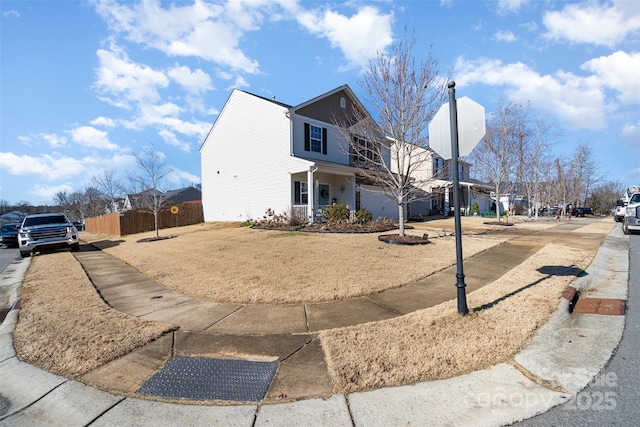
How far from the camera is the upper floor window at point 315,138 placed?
1769 cm

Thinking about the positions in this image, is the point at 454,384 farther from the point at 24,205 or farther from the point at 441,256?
the point at 24,205

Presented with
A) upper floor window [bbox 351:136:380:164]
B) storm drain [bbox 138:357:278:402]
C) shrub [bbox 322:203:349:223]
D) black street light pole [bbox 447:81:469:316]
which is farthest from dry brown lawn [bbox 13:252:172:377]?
shrub [bbox 322:203:349:223]

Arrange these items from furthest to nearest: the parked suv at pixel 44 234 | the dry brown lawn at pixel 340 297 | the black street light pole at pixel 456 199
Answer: the parked suv at pixel 44 234 < the black street light pole at pixel 456 199 < the dry brown lawn at pixel 340 297

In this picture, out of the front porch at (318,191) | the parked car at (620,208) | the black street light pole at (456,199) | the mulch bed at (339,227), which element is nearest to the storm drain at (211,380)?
the black street light pole at (456,199)

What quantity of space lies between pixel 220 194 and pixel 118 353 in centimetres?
1934

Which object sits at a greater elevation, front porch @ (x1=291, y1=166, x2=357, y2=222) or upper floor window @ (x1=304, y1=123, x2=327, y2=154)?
upper floor window @ (x1=304, y1=123, x2=327, y2=154)

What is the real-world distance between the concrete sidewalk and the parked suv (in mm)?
9586

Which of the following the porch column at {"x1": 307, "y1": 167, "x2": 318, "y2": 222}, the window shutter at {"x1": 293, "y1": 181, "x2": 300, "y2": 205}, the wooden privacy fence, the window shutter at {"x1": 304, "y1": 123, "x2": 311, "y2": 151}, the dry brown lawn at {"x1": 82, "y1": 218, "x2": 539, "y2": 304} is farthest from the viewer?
the wooden privacy fence

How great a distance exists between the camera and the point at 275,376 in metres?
2.76

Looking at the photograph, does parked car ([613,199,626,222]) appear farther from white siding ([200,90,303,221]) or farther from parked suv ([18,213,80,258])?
parked suv ([18,213,80,258])

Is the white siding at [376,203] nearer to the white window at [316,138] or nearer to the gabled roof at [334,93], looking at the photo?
the white window at [316,138]

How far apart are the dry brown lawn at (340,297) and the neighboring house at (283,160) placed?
806cm

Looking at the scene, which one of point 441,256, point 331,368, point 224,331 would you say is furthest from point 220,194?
point 331,368

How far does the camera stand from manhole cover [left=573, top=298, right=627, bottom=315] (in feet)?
13.4
